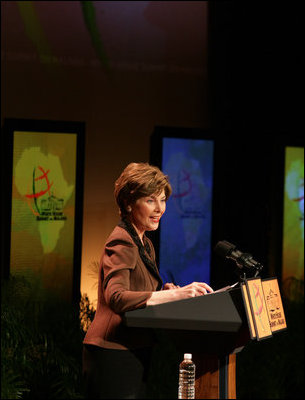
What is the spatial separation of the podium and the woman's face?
1.03 ft

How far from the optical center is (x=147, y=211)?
5.92 ft

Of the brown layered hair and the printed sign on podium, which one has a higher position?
the brown layered hair

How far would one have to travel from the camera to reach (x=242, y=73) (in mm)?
4602

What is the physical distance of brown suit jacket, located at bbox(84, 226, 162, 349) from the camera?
1635 millimetres

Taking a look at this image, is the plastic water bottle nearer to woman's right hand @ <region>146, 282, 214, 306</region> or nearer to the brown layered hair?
woman's right hand @ <region>146, 282, 214, 306</region>

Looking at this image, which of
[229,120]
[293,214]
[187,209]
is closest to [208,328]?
[187,209]

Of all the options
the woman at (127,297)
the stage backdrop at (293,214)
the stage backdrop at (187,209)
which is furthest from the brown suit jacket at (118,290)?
the stage backdrop at (293,214)

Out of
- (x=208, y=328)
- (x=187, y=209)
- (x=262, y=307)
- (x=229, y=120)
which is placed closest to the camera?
(x=208, y=328)

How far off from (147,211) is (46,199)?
251 centimetres

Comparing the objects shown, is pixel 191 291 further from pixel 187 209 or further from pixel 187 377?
pixel 187 209

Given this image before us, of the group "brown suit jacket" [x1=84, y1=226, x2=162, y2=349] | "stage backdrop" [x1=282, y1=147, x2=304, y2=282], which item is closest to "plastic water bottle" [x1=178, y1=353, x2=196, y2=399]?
"brown suit jacket" [x1=84, y1=226, x2=162, y2=349]

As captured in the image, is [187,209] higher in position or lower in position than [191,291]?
higher

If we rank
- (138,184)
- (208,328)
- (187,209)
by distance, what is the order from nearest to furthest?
(208,328), (138,184), (187,209)

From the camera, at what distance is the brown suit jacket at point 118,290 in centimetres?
163
